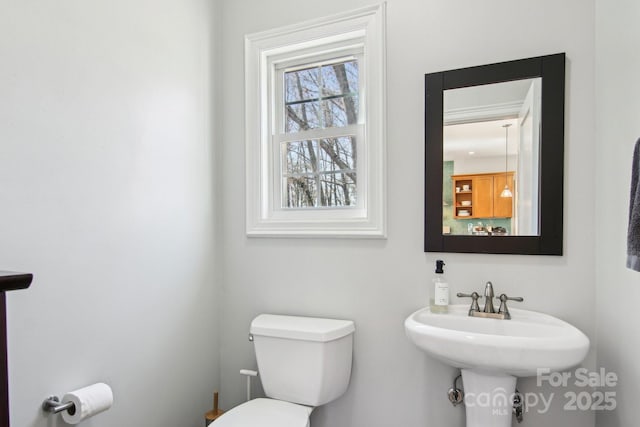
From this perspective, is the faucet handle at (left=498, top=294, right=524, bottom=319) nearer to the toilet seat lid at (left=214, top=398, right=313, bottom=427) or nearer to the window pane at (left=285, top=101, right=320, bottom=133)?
the toilet seat lid at (left=214, top=398, right=313, bottom=427)

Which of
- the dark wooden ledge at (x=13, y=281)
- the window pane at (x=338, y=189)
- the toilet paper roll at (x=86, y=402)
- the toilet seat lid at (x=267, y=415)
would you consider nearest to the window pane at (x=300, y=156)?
the window pane at (x=338, y=189)

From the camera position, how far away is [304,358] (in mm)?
1556

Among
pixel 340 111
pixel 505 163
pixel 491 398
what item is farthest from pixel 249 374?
pixel 505 163

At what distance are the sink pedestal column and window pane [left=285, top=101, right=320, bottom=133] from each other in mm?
1367

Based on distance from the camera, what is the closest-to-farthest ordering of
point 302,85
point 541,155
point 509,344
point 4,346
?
point 4,346 < point 509,344 < point 541,155 < point 302,85

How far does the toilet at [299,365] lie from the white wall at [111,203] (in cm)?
40

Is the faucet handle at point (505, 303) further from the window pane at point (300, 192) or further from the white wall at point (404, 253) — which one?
the window pane at point (300, 192)

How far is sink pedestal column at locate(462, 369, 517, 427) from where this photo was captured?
1281 mm

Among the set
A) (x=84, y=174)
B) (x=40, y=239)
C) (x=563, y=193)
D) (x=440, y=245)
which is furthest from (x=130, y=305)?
(x=563, y=193)

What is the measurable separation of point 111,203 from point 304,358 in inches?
39.2

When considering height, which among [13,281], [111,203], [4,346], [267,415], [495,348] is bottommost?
[267,415]

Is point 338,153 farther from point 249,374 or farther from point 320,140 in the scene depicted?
point 249,374

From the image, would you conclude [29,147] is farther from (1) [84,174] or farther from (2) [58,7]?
(2) [58,7]

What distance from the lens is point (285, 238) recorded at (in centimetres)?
185
